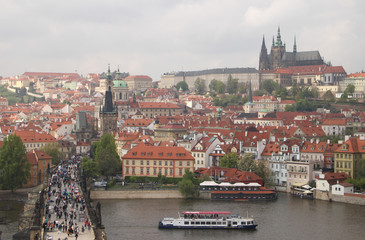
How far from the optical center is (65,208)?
4522 centimetres

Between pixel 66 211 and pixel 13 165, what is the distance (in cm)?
2146

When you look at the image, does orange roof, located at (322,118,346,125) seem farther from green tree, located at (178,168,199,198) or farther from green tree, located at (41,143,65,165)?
green tree, located at (178,168,199,198)

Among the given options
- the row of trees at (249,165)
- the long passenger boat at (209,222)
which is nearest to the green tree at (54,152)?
the row of trees at (249,165)

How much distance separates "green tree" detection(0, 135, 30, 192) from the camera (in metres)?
64.8

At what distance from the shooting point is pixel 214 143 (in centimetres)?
7431

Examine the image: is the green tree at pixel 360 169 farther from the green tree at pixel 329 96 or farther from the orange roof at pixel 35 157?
the green tree at pixel 329 96

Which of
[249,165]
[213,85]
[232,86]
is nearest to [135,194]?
[249,165]

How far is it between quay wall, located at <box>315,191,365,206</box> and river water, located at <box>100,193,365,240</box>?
3.32 ft

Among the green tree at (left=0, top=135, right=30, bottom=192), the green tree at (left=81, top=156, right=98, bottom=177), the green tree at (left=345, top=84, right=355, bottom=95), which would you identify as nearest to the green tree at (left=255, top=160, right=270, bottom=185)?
the green tree at (left=81, top=156, right=98, bottom=177)

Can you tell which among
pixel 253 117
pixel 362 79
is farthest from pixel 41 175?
pixel 362 79

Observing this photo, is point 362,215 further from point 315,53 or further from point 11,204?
point 315,53

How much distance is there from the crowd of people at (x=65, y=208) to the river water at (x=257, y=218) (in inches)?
108

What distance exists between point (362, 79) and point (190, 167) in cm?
10383

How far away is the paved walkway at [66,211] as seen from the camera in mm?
37688
